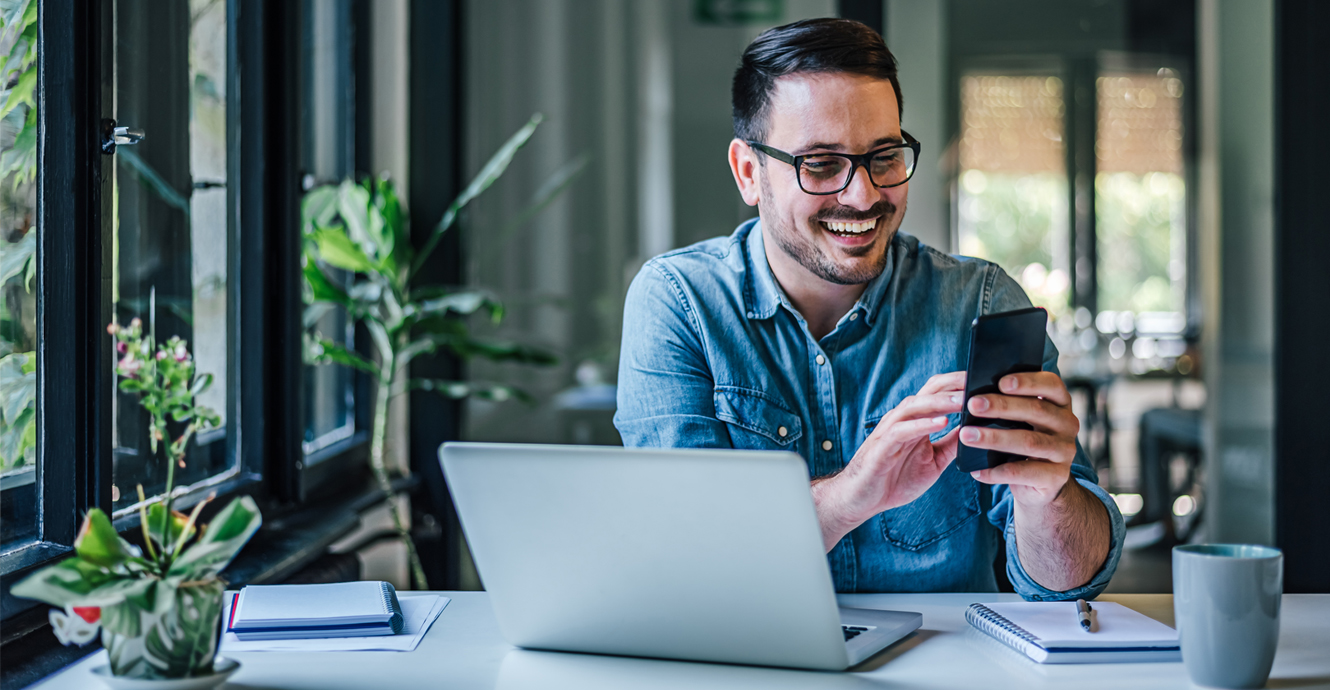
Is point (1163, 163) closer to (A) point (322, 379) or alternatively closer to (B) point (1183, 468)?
(B) point (1183, 468)

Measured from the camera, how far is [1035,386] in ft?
3.69

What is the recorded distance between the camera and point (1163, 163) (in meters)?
3.17

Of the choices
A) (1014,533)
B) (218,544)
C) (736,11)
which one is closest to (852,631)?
(1014,533)

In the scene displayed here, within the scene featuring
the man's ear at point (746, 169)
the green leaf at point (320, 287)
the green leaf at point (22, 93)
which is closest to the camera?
the green leaf at point (22, 93)

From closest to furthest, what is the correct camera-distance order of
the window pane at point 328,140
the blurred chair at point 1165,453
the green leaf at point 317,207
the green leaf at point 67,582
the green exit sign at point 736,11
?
the green leaf at point 67,582 < the green leaf at point 317,207 < the window pane at point 328,140 < the green exit sign at point 736,11 < the blurred chair at point 1165,453

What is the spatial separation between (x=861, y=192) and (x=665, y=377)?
1.27 ft

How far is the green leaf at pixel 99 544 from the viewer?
3.03ft

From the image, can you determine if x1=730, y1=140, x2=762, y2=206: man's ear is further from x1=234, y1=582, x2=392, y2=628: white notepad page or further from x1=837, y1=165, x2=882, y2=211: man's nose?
x1=234, y1=582, x2=392, y2=628: white notepad page

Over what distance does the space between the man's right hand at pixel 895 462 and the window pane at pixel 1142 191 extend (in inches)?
86.5

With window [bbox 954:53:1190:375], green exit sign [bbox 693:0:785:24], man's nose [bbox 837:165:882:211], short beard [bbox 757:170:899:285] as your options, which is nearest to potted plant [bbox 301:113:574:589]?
green exit sign [bbox 693:0:785:24]

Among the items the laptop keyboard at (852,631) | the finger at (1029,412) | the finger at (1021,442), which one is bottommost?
the laptop keyboard at (852,631)

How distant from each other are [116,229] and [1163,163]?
9.19 feet

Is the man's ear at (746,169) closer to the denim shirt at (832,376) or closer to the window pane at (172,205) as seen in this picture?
the denim shirt at (832,376)

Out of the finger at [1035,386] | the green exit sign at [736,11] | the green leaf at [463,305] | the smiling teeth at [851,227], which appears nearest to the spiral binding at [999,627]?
the finger at [1035,386]
